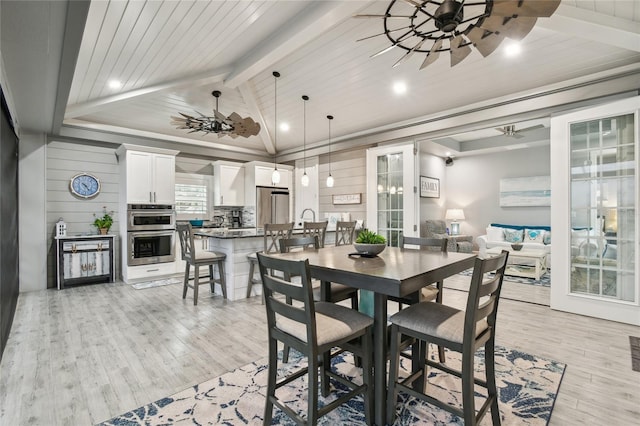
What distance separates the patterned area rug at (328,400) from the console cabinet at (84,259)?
413cm

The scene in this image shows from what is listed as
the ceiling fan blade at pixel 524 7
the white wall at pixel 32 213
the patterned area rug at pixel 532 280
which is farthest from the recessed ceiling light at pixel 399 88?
the white wall at pixel 32 213

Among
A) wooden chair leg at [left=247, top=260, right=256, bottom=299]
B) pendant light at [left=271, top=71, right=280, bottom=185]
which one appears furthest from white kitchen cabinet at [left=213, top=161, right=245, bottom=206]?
wooden chair leg at [left=247, top=260, right=256, bottom=299]

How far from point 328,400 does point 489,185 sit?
7.95 m

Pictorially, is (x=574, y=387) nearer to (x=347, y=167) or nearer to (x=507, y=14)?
(x=507, y=14)

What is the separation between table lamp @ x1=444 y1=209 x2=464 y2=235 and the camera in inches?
324

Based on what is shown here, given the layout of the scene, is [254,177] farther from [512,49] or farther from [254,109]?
[512,49]

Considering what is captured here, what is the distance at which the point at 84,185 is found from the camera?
530cm

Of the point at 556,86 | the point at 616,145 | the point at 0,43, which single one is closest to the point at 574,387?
the point at 616,145

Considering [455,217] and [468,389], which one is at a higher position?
[455,217]

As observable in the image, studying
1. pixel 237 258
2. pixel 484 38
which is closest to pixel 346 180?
pixel 237 258

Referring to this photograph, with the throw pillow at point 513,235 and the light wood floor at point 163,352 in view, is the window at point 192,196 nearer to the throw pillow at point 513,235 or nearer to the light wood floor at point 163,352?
the light wood floor at point 163,352

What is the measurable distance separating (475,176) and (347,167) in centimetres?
424

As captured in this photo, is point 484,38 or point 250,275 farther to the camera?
point 250,275

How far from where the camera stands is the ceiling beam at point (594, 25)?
258 centimetres
